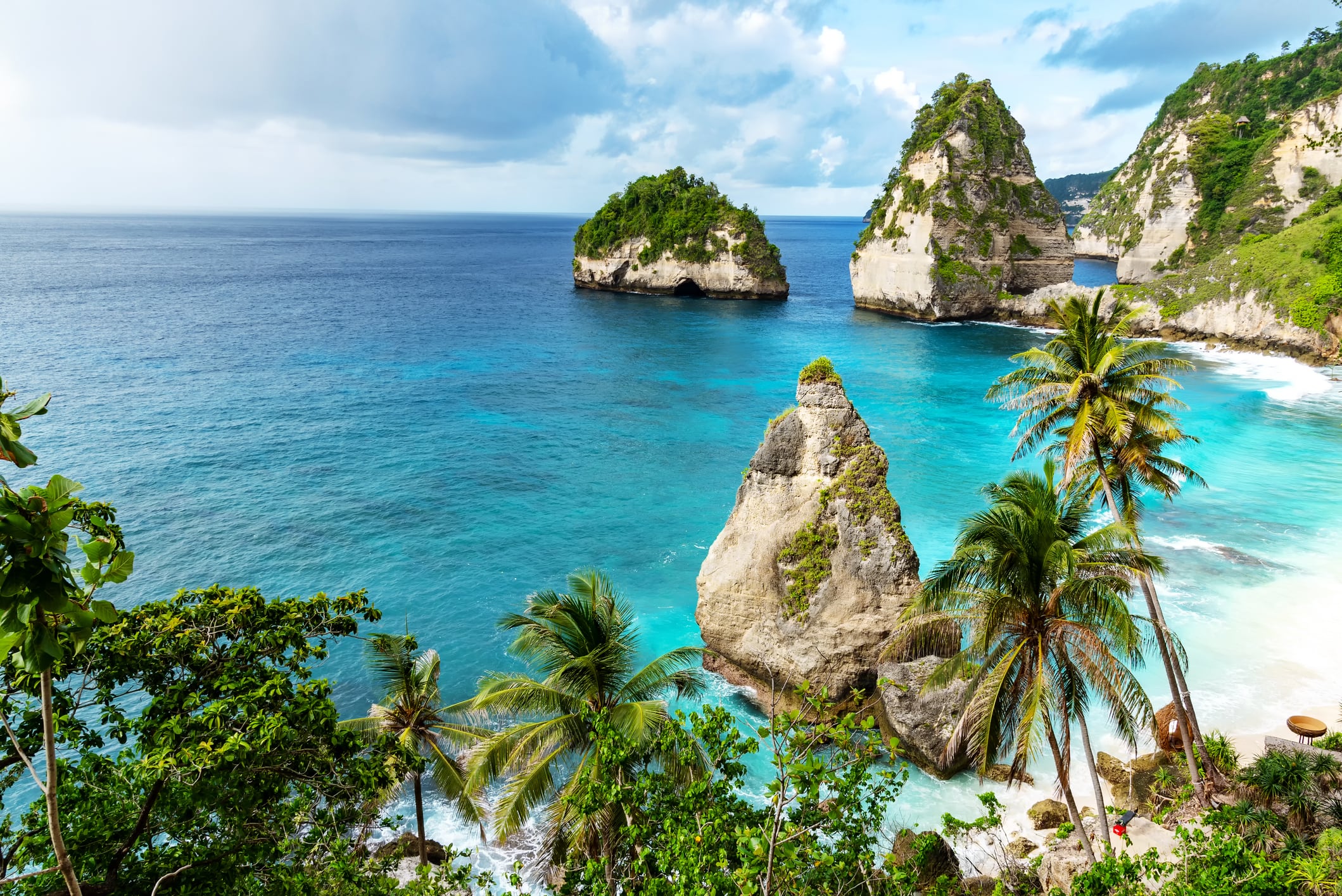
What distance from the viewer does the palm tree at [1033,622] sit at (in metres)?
13.9

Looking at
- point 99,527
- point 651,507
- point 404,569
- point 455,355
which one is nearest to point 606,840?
point 99,527

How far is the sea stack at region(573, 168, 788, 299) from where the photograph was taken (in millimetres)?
106750

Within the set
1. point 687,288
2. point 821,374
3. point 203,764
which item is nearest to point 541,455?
point 821,374

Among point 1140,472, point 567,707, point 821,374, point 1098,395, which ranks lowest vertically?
point 567,707

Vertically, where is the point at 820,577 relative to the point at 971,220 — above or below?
below

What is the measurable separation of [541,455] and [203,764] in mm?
37094

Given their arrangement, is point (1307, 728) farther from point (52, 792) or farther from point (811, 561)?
point (52, 792)

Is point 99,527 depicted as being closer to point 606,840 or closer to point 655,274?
point 606,840

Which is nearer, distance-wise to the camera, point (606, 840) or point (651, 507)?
point (606, 840)

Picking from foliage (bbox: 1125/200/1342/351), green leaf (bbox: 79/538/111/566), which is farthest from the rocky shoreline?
green leaf (bbox: 79/538/111/566)

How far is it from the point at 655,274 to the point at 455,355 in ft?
152

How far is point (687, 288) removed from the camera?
112m

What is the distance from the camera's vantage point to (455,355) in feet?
238

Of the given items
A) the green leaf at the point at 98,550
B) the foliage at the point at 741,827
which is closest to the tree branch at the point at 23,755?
the green leaf at the point at 98,550
